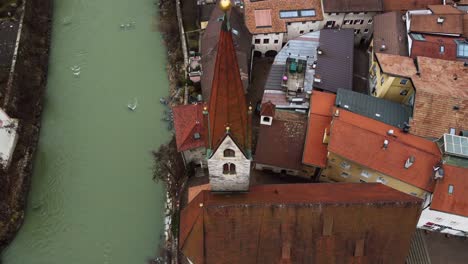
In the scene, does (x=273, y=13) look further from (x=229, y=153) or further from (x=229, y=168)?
(x=229, y=153)

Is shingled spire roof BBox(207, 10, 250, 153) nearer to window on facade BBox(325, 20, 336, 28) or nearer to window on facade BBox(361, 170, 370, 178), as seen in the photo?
window on facade BBox(361, 170, 370, 178)

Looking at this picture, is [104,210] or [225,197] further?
[104,210]

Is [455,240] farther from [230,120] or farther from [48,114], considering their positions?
[48,114]

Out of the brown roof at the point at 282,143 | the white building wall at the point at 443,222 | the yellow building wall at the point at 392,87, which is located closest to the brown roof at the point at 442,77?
the yellow building wall at the point at 392,87

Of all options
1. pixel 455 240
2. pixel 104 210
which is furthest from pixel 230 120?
pixel 455 240

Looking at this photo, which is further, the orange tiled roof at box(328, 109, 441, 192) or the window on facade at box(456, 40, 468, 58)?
the window on facade at box(456, 40, 468, 58)

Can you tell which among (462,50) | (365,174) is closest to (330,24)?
(462,50)

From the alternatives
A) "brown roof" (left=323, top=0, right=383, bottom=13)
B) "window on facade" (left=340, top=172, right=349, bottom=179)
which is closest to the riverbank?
"window on facade" (left=340, top=172, right=349, bottom=179)
